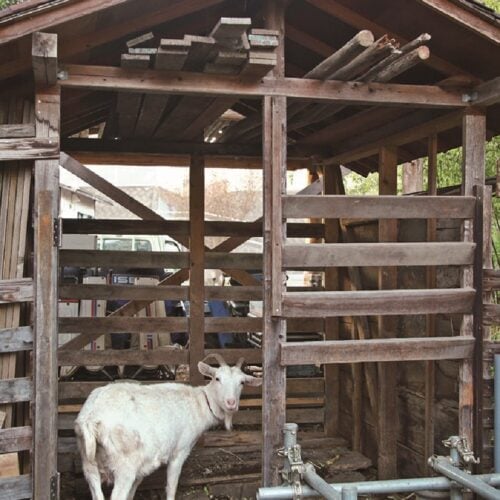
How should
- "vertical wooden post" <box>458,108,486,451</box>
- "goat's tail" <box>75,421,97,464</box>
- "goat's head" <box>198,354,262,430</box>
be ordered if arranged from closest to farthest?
"goat's tail" <box>75,421,97,464</box> < "vertical wooden post" <box>458,108,486,451</box> < "goat's head" <box>198,354,262,430</box>

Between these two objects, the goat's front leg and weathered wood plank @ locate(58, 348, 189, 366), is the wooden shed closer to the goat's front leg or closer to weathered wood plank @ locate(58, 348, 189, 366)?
weathered wood plank @ locate(58, 348, 189, 366)

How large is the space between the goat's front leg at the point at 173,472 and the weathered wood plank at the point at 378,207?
279cm

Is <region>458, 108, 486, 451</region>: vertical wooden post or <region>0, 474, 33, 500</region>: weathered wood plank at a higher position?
<region>458, 108, 486, 451</region>: vertical wooden post

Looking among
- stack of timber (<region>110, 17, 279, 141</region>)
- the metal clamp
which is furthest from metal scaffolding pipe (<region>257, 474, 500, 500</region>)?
stack of timber (<region>110, 17, 279, 141</region>)

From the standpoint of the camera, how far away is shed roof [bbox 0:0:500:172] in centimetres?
467

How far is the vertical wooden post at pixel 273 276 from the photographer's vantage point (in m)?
5.28

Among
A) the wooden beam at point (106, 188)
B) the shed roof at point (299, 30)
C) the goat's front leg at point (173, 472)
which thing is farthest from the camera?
the wooden beam at point (106, 188)

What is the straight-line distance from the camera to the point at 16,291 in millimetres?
5023

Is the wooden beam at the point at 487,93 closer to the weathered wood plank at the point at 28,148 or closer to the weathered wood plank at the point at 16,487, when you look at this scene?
the weathered wood plank at the point at 28,148

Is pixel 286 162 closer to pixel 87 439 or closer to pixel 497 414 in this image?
pixel 497 414

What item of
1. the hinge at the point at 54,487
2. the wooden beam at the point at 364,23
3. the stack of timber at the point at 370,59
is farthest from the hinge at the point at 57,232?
the wooden beam at the point at 364,23

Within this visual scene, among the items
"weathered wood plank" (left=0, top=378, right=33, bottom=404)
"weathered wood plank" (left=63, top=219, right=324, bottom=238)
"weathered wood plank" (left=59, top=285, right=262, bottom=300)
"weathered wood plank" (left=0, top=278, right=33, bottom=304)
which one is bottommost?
"weathered wood plank" (left=0, top=378, right=33, bottom=404)

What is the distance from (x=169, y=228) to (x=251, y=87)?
3.35 metres

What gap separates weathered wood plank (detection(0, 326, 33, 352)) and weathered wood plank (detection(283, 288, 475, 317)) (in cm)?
202
